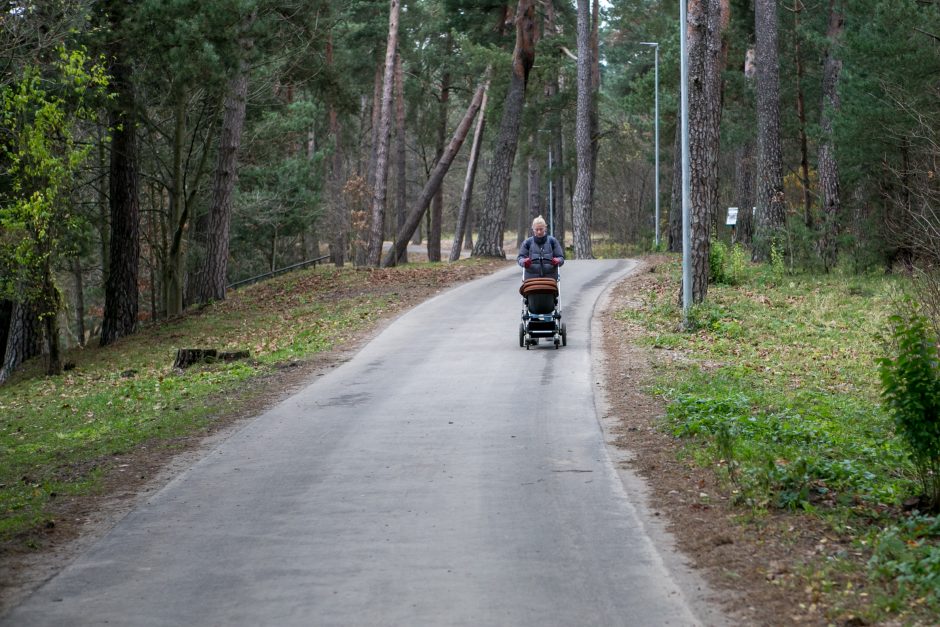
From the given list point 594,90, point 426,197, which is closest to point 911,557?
point 426,197

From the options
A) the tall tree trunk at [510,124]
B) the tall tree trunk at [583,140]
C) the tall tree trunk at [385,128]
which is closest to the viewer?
the tall tree trunk at [385,128]

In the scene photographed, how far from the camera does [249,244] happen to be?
48719 millimetres

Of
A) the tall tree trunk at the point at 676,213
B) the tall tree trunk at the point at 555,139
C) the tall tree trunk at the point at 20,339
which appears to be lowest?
the tall tree trunk at the point at 20,339

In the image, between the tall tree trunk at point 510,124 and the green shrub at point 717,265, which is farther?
the tall tree trunk at point 510,124

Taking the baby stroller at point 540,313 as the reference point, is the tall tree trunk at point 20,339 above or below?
below

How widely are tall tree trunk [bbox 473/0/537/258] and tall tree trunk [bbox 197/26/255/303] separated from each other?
973 centimetres

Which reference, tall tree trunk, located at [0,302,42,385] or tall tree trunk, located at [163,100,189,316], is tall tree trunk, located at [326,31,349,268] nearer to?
Result: tall tree trunk, located at [163,100,189,316]

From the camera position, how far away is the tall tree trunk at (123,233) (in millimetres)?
26344

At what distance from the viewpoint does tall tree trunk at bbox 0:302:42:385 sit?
2753 cm

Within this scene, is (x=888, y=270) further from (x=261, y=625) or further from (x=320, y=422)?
(x=261, y=625)

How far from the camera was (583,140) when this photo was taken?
40.9 metres

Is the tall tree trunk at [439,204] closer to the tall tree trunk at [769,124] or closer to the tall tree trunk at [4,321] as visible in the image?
the tall tree trunk at [769,124]

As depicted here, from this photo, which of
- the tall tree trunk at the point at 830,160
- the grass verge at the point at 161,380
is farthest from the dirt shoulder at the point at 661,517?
the tall tree trunk at the point at 830,160

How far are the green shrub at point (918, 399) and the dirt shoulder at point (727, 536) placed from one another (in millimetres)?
908
